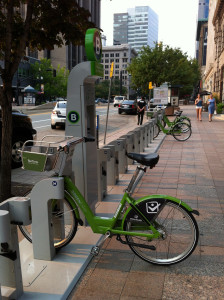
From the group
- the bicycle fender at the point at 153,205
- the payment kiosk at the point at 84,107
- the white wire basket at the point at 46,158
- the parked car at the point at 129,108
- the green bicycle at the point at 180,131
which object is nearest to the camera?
the white wire basket at the point at 46,158

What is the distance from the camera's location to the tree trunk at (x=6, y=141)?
4.66m

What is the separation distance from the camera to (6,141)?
4777 millimetres

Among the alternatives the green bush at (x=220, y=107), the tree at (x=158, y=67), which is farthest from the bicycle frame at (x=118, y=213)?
the tree at (x=158, y=67)

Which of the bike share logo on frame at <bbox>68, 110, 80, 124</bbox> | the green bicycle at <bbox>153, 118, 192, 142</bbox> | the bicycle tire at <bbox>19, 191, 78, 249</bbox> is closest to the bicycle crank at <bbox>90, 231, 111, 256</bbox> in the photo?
the bicycle tire at <bbox>19, 191, 78, 249</bbox>

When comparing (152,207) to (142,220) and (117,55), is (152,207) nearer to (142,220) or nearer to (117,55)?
(142,220)

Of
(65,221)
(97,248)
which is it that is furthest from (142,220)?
(65,221)

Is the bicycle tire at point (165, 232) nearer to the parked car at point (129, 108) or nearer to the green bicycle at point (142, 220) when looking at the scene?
the green bicycle at point (142, 220)

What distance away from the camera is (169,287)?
299cm

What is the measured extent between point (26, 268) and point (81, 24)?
378 centimetres

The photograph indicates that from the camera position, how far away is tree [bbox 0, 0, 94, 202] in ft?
15.2

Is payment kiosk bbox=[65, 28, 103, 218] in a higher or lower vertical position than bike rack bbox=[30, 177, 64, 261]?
higher

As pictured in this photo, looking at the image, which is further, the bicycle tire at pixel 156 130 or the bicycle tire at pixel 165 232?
the bicycle tire at pixel 156 130

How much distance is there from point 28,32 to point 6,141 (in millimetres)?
1805

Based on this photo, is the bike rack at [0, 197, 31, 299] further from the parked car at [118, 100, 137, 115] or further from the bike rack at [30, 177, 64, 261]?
the parked car at [118, 100, 137, 115]
